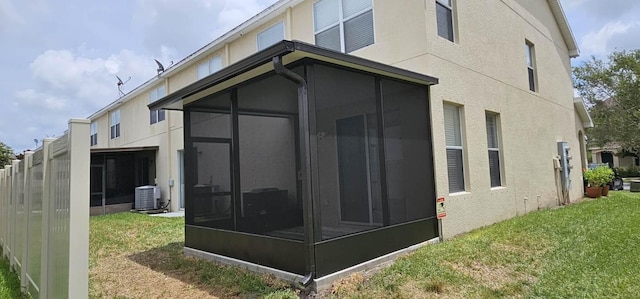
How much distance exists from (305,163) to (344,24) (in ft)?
15.0

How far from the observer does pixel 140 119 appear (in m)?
17.7

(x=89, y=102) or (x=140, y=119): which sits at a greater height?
(x=89, y=102)

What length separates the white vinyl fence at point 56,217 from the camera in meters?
2.82

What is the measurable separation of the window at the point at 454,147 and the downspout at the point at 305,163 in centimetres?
360

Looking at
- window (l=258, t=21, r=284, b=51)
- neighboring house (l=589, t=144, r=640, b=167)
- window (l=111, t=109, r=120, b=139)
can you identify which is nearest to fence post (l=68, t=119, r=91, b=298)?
window (l=258, t=21, r=284, b=51)

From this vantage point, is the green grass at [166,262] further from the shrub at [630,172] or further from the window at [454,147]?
the shrub at [630,172]

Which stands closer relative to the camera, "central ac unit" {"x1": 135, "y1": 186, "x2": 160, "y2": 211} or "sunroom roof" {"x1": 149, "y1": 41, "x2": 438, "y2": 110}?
"sunroom roof" {"x1": 149, "y1": 41, "x2": 438, "y2": 110}

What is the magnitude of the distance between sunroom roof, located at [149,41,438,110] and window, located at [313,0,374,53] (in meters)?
1.98

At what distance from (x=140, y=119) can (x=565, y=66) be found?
18213 millimetres

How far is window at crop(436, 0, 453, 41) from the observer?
24.2 feet

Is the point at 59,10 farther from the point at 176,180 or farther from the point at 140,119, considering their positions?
the point at 140,119

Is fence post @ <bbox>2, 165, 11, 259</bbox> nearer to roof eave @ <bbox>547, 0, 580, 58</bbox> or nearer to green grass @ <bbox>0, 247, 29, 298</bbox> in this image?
green grass @ <bbox>0, 247, 29, 298</bbox>

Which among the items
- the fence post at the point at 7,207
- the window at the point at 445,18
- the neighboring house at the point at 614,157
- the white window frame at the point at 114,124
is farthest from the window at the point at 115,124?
the neighboring house at the point at 614,157

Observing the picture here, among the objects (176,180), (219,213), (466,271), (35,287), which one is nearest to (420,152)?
(466,271)
